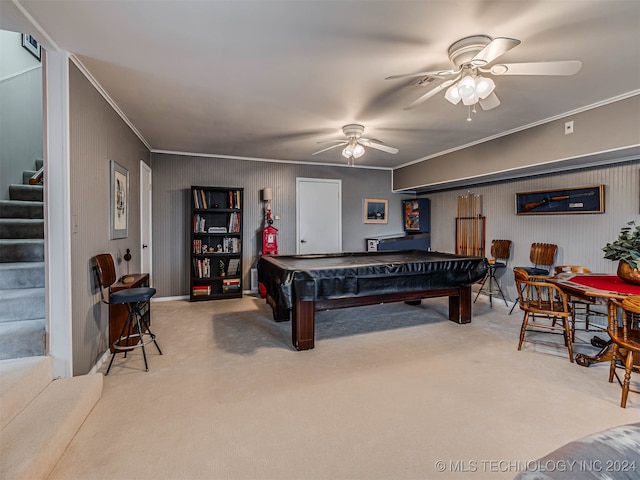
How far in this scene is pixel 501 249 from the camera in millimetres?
4879

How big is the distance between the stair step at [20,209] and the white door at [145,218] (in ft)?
3.89

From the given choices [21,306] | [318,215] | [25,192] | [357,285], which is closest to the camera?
[21,306]

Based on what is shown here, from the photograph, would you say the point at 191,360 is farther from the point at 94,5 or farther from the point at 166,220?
the point at 166,220

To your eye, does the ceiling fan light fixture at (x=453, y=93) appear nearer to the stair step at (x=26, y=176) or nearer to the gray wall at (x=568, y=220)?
the gray wall at (x=568, y=220)

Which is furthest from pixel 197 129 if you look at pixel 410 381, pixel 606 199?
pixel 606 199

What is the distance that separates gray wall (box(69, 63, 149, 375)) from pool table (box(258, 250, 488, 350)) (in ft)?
5.15

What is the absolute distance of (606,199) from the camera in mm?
3713

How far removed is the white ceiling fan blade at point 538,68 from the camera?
6.20 feet

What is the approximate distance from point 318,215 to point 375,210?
51.2 inches

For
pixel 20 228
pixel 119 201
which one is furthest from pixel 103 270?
pixel 20 228

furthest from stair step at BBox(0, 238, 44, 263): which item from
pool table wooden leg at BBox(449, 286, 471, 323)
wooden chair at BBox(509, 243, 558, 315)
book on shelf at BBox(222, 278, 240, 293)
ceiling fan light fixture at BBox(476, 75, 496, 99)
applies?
wooden chair at BBox(509, 243, 558, 315)

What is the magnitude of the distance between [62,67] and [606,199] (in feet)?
18.3

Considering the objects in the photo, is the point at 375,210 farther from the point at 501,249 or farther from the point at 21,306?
the point at 21,306

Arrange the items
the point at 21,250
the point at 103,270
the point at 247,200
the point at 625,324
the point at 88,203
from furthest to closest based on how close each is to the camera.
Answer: the point at 247,200 < the point at 21,250 < the point at 103,270 < the point at 88,203 < the point at 625,324
